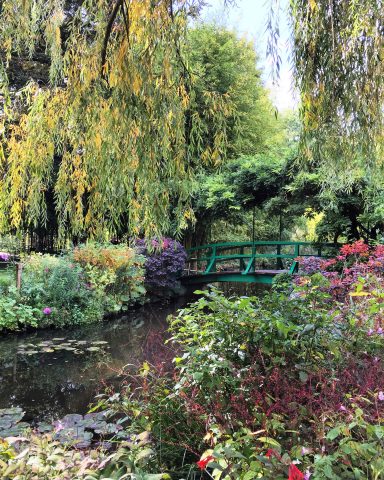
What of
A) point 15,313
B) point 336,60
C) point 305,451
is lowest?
point 15,313

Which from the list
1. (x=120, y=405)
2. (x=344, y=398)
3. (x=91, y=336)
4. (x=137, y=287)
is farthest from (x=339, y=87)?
(x=137, y=287)

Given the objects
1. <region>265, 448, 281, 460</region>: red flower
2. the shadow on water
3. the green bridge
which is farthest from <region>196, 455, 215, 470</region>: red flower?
the green bridge

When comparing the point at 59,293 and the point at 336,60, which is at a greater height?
the point at 336,60

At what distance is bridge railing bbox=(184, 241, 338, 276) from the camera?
862cm

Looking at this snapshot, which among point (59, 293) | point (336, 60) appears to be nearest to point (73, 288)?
point (59, 293)

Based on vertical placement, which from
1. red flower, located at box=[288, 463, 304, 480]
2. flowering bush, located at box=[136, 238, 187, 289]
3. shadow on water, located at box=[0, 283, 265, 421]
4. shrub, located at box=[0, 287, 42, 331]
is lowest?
shadow on water, located at box=[0, 283, 265, 421]

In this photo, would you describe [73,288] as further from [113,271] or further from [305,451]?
[305,451]

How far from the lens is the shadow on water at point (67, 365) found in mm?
4070

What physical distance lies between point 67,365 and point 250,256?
17.1ft

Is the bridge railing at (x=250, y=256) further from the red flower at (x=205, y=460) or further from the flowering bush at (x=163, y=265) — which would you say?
the red flower at (x=205, y=460)

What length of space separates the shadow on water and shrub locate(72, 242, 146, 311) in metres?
0.75

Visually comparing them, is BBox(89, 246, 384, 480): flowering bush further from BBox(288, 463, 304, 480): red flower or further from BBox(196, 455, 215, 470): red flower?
BBox(288, 463, 304, 480): red flower

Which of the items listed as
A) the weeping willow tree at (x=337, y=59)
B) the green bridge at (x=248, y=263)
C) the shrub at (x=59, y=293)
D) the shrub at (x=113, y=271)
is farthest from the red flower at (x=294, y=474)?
the shrub at (x=113, y=271)

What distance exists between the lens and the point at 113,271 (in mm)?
8547
